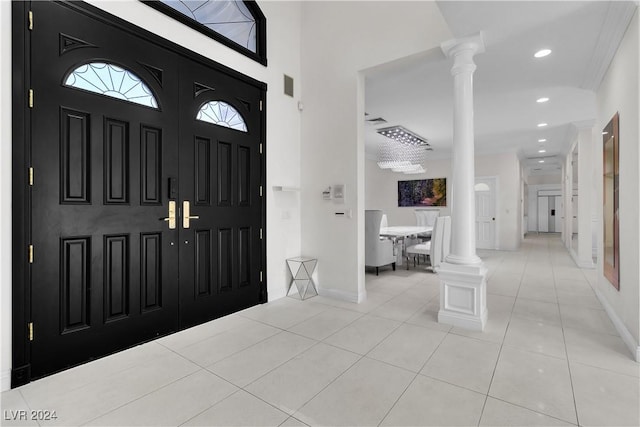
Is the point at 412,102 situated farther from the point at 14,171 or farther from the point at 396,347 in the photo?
the point at 14,171

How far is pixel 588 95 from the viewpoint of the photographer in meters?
4.61

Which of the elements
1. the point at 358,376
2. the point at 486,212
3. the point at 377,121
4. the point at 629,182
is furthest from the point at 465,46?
the point at 486,212

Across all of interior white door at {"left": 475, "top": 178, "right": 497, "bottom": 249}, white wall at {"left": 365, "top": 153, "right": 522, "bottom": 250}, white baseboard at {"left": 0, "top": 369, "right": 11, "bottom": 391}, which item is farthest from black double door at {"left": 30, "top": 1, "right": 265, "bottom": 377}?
interior white door at {"left": 475, "top": 178, "right": 497, "bottom": 249}

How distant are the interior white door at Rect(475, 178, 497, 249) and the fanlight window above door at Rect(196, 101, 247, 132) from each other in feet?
26.0

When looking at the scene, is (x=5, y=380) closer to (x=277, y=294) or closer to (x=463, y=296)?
(x=277, y=294)

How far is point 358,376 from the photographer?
6.91ft

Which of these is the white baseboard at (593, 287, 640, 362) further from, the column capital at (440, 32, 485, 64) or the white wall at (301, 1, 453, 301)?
the column capital at (440, 32, 485, 64)

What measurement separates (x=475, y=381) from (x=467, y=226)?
1570 mm

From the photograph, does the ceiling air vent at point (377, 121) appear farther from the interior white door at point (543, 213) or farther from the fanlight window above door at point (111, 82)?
the interior white door at point (543, 213)

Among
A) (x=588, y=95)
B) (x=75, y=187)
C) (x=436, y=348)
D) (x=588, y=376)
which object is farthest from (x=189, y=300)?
(x=588, y=95)

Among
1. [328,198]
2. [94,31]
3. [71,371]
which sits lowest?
[71,371]

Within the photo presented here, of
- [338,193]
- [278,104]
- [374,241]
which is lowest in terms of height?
[374,241]

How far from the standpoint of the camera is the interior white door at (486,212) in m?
8.86

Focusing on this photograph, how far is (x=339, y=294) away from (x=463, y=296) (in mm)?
1534
